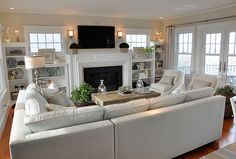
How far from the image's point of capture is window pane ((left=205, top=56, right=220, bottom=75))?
564 cm

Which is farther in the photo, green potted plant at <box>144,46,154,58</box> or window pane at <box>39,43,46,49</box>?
green potted plant at <box>144,46,154,58</box>

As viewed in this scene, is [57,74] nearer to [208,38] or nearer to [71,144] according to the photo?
[71,144]

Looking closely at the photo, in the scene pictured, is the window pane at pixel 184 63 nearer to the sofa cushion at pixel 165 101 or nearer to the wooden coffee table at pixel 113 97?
the wooden coffee table at pixel 113 97

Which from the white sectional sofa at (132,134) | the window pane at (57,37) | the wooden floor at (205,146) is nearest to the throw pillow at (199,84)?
the wooden floor at (205,146)

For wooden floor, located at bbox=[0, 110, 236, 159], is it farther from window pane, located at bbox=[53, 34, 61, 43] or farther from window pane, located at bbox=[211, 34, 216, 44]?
window pane, located at bbox=[53, 34, 61, 43]

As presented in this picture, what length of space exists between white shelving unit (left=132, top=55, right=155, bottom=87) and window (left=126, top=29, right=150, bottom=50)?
61cm

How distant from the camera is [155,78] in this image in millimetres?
7391

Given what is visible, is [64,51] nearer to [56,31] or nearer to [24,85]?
[56,31]

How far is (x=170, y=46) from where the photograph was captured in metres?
7.02

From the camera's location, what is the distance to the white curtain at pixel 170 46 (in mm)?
6921

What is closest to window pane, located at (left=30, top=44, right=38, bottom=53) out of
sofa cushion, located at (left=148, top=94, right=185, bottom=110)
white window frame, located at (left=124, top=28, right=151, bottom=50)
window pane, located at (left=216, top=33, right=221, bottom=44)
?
white window frame, located at (left=124, top=28, right=151, bottom=50)

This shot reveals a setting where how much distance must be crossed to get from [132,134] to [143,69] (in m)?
4.96

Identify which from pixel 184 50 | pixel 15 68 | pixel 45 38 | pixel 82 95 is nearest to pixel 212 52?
pixel 184 50

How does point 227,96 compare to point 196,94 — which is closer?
point 196,94
